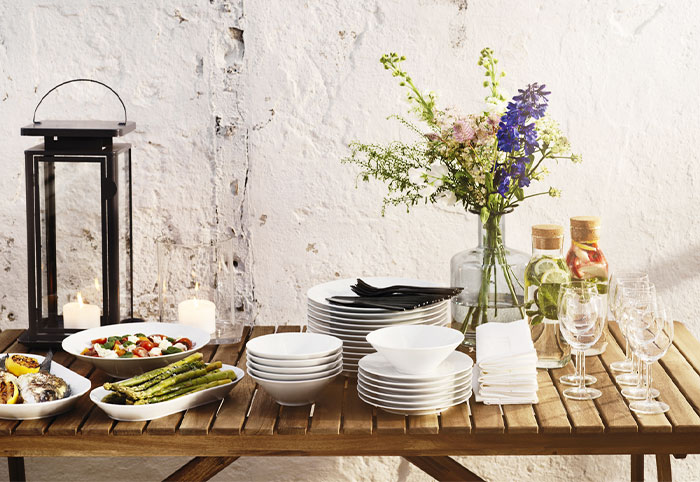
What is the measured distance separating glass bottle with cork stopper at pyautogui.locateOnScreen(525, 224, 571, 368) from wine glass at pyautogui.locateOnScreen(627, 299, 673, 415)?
0.25 metres

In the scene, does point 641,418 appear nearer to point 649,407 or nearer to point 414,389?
point 649,407

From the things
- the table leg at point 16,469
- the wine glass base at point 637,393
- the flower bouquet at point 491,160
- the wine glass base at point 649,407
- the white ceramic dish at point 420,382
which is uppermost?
the flower bouquet at point 491,160

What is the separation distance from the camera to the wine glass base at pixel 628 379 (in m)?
1.88

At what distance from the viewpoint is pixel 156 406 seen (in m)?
1.68

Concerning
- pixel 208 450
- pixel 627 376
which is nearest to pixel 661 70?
pixel 627 376

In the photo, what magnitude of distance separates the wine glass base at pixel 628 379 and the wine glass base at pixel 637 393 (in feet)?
0.13

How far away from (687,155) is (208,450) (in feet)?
5.78

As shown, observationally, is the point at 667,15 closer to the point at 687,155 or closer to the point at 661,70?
the point at 661,70

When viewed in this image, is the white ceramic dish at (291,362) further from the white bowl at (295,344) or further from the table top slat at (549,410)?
the table top slat at (549,410)

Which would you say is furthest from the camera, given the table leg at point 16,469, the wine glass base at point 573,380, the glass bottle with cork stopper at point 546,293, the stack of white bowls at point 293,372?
the table leg at point 16,469

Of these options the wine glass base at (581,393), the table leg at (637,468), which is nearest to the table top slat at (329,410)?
the wine glass base at (581,393)

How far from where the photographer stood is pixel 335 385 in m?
1.91

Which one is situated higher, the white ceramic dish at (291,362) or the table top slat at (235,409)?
the white ceramic dish at (291,362)

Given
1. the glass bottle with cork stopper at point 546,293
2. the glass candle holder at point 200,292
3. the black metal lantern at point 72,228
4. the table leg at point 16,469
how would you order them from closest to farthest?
the glass bottle with cork stopper at point 546,293
the black metal lantern at point 72,228
the glass candle holder at point 200,292
the table leg at point 16,469
